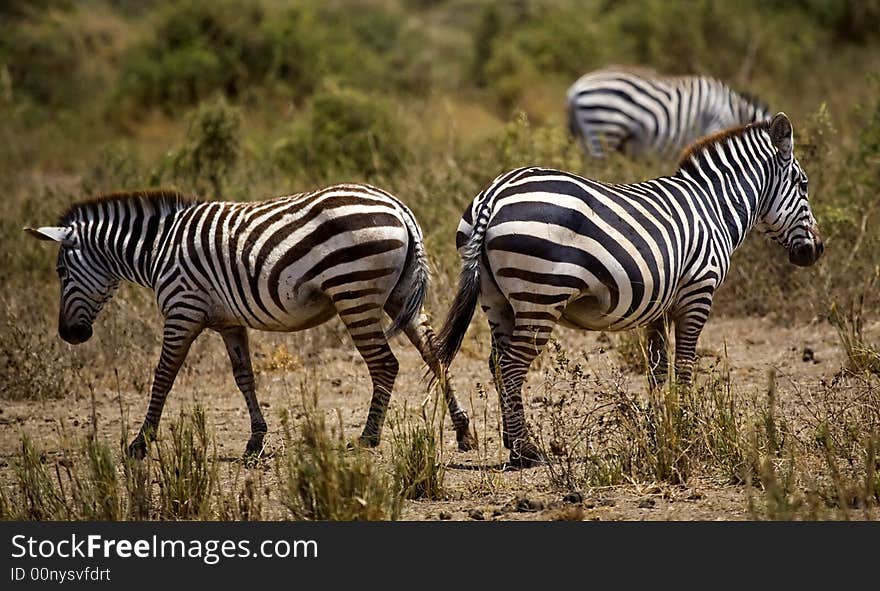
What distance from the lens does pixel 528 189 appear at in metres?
6.58

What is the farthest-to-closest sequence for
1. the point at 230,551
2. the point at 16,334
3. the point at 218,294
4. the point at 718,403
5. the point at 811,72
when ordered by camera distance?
the point at 811,72 → the point at 16,334 → the point at 218,294 → the point at 718,403 → the point at 230,551

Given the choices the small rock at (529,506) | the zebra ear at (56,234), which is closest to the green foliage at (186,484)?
the small rock at (529,506)

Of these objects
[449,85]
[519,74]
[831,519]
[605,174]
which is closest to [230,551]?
[831,519]

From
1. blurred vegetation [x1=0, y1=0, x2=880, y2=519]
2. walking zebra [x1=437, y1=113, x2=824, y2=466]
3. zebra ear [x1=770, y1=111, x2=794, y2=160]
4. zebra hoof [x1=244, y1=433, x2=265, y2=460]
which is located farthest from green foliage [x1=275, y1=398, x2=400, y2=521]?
zebra ear [x1=770, y1=111, x2=794, y2=160]

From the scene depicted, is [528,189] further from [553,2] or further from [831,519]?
[553,2]

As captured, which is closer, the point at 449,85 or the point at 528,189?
the point at 528,189

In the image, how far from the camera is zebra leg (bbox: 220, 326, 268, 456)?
7531mm

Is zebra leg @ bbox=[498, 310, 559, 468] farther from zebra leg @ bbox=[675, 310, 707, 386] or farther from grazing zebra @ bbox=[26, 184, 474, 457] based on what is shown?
zebra leg @ bbox=[675, 310, 707, 386]

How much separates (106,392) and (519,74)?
14.4 metres

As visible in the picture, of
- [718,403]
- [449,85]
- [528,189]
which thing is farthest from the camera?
[449,85]

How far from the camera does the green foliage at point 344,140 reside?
14.0 meters

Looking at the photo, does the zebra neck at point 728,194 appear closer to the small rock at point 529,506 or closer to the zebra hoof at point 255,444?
the small rock at point 529,506

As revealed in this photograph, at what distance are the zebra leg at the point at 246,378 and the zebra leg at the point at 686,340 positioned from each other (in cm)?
263

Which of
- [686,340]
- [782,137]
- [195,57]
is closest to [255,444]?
[686,340]
